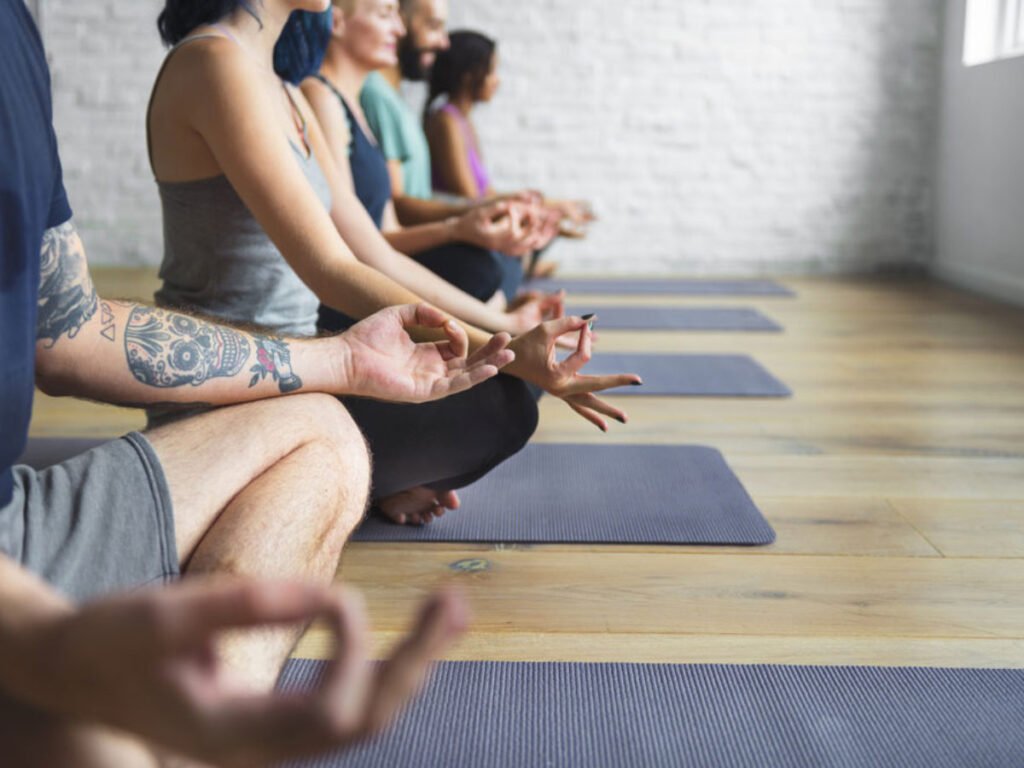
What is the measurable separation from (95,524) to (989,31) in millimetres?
5429

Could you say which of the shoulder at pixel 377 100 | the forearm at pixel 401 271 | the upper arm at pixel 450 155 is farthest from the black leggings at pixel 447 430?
the upper arm at pixel 450 155

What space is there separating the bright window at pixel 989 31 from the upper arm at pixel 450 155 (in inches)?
103

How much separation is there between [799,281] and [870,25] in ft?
4.60

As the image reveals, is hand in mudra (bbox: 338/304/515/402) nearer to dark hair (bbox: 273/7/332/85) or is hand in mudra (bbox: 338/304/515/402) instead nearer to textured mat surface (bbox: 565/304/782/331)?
dark hair (bbox: 273/7/332/85)

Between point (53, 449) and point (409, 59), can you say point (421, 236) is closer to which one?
point (53, 449)

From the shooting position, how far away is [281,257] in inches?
67.1

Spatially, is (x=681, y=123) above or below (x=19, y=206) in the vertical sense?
below

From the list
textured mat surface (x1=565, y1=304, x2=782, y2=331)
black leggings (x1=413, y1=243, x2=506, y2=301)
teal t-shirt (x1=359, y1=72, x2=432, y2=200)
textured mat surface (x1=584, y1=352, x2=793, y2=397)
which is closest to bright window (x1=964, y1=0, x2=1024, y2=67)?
textured mat surface (x1=565, y1=304, x2=782, y2=331)

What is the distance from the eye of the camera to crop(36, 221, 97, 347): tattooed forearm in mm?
1109

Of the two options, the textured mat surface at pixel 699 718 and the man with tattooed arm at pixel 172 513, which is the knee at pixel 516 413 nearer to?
the man with tattooed arm at pixel 172 513

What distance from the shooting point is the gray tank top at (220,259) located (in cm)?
162

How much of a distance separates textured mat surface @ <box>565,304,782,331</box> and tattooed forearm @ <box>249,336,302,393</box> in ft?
8.64

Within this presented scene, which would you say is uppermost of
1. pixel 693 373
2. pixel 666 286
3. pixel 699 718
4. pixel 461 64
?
pixel 461 64

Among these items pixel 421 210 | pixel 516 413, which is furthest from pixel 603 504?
pixel 421 210
